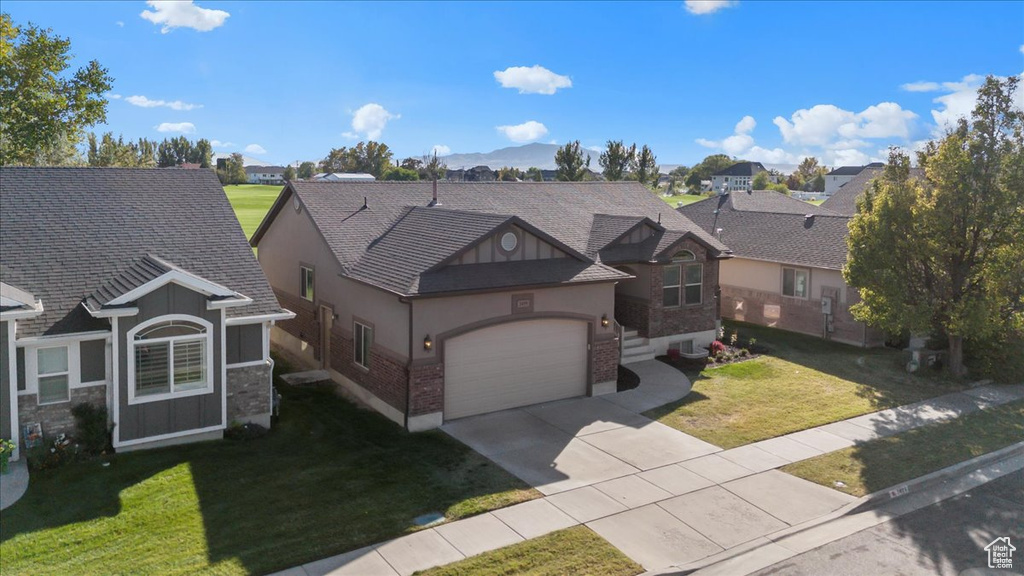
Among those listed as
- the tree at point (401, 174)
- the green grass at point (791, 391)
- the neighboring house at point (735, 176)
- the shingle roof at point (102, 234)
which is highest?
the neighboring house at point (735, 176)

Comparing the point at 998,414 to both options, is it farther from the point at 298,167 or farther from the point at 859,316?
the point at 298,167

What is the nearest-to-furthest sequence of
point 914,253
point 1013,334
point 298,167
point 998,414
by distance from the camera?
point 998,414
point 914,253
point 1013,334
point 298,167

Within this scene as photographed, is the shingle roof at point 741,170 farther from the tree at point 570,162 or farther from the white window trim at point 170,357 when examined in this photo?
the white window trim at point 170,357

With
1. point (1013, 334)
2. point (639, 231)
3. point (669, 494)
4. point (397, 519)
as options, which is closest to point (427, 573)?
point (397, 519)

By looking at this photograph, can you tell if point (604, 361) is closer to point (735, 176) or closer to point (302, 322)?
point (302, 322)

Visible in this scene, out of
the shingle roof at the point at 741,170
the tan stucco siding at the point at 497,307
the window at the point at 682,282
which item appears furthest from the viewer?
the shingle roof at the point at 741,170

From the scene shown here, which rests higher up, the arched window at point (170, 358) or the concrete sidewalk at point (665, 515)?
the arched window at point (170, 358)

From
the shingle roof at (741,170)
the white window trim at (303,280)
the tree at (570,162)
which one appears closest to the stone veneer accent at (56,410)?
the white window trim at (303,280)
